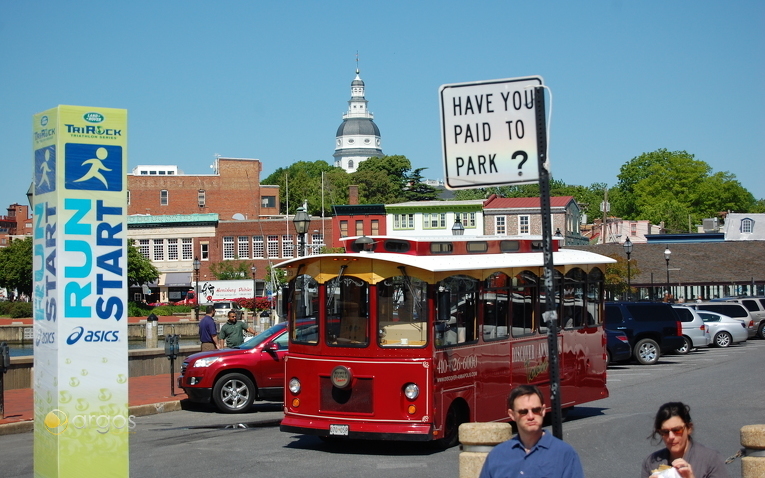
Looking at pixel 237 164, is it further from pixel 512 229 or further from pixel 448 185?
pixel 448 185

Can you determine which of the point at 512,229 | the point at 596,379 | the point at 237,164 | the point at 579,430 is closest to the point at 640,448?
the point at 579,430

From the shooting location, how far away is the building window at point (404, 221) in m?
85.2

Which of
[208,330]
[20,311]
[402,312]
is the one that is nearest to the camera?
[402,312]

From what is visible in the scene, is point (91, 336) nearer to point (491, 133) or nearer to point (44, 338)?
point (44, 338)

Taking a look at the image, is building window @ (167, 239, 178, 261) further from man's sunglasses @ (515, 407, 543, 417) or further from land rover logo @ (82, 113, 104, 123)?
man's sunglasses @ (515, 407, 543, 417)

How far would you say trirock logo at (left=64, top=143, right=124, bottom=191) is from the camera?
7.91 m

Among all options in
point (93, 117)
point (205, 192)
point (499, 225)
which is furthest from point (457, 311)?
point (205, 192)

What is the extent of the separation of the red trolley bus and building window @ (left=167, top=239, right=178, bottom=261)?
254 ft

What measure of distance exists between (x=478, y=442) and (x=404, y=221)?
257 feet

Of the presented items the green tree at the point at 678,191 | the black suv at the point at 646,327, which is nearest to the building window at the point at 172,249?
the green tree at the point at 678,191

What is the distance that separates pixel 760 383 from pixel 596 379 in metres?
6.73

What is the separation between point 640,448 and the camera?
1295cm

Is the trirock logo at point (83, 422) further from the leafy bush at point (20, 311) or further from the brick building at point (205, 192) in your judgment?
the brick building at point (205, 192)

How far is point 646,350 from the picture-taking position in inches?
1087
